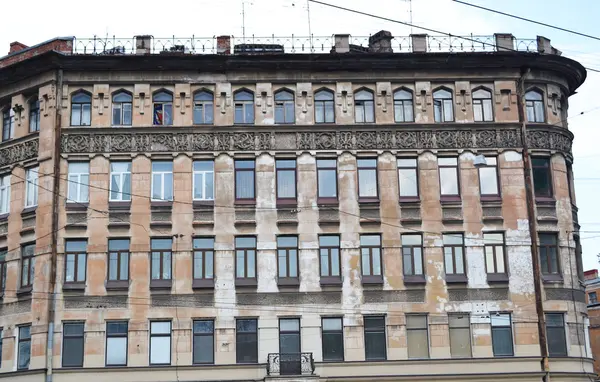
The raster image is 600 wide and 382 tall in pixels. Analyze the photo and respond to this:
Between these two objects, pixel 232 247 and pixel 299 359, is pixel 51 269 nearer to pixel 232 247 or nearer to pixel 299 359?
pixel 232 247

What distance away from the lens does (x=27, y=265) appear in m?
37.2

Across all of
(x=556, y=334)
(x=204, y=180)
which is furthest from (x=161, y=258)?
(x=556, y=334)

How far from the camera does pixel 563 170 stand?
3888 centimetres

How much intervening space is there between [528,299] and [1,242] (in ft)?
74.7

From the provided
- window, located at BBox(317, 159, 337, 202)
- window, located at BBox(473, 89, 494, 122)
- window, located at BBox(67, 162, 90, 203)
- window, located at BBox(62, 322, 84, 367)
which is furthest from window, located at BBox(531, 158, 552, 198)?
window, located at BBox(62, 322, 84, 367)

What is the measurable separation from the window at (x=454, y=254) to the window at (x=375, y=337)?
359cm

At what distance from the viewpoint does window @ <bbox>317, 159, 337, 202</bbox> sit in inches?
1484

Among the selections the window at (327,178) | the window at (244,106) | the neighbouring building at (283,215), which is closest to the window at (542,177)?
the neighbouring building at (283,215)

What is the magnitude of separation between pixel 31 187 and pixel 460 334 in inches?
765

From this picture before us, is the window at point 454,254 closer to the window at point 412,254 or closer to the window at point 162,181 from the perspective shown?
the window at point 412,254

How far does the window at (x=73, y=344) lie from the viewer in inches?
1395

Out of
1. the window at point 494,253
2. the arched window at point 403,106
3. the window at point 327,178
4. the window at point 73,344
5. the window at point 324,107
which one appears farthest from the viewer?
the arched window at point 403,106

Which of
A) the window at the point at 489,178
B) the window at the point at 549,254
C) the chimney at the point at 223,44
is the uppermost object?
the chimney at the point at 223,44

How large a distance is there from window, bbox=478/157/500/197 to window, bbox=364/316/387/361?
726cm
